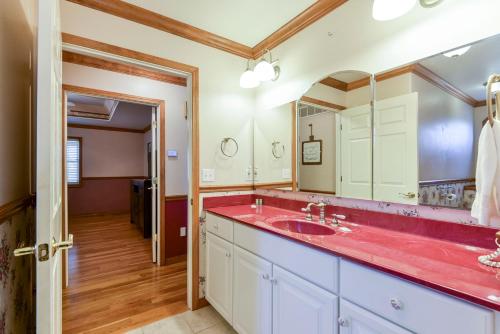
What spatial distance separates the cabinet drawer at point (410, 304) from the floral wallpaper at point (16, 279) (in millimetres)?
1295

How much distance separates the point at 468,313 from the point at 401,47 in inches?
51.3

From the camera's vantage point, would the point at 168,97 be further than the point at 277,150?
Yes

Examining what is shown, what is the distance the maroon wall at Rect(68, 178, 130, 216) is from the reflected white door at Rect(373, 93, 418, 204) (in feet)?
21.2

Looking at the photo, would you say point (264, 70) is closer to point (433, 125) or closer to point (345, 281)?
point (433, 125)

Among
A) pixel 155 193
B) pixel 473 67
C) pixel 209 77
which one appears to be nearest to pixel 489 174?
pixel 473 67

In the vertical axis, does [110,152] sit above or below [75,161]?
above

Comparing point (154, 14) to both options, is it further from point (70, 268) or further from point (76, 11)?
point (70, 268)

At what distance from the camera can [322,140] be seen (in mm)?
1913

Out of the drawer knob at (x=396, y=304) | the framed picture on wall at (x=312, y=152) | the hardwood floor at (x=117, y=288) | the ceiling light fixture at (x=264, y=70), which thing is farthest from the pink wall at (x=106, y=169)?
the drawer knob at (x=396, y=304)

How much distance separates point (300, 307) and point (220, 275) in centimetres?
81

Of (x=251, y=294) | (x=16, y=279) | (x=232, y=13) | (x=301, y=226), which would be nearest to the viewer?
(x=16, y=279)

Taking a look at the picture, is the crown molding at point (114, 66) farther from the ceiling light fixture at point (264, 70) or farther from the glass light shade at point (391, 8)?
the glass light shade at point (391, 8)

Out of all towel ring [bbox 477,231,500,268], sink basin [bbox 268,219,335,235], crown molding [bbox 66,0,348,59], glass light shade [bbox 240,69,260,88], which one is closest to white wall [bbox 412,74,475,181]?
towel ring [bbox 477,231,500,268]

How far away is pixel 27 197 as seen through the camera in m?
1.31
